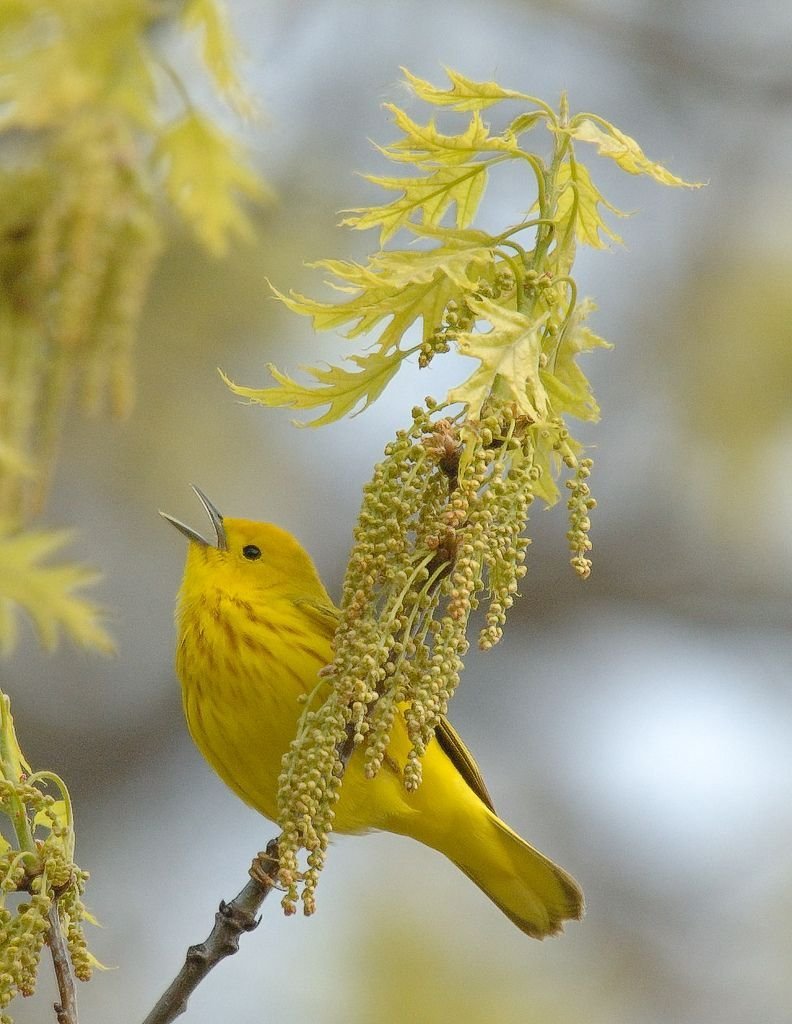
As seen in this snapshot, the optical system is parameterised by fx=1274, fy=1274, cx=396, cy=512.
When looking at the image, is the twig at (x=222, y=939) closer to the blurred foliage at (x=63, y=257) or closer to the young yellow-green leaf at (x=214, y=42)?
the blurred foliage at (x=63, y=257)

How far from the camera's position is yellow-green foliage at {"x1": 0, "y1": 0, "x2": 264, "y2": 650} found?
169 centimetres

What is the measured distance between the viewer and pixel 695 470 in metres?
6.59

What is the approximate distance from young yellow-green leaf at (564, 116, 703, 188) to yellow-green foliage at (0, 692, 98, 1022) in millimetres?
1382

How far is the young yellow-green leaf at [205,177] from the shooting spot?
2.02 m

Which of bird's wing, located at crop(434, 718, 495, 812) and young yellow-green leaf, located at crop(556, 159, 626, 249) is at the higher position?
young yellow-green leaf, located at crop(556, 159, 626, 249)

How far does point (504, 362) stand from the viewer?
2.11 m

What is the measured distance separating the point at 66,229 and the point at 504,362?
0.75 metres

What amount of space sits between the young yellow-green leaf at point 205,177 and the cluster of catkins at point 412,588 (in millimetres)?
446

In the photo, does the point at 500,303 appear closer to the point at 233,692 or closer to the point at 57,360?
the point at 57,360

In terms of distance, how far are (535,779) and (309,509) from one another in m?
2.24

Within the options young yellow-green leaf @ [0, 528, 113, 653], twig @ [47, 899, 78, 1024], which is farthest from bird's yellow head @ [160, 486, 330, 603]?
young yellow-green leaf @ [0, 528, 113, 653]

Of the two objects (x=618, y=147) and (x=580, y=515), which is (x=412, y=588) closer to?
(x=580, y=515)

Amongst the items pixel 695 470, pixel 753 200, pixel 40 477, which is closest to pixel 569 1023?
pixel 695 470

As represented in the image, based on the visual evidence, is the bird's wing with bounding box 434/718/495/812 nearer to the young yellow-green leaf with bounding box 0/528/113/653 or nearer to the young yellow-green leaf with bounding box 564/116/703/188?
the young yellow-green leaf with bounding box 564/116/703/188
